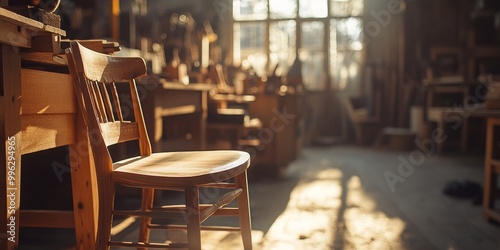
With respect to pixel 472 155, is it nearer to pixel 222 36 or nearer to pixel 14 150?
pixel 222 36

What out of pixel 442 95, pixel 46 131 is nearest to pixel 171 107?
pixel 46 131

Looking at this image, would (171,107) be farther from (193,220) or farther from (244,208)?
(193,220)

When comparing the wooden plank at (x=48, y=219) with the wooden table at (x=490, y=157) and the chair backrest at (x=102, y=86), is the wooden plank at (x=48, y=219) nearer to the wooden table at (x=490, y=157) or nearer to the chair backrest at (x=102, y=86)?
the chair backrest at (x=102, y=86)

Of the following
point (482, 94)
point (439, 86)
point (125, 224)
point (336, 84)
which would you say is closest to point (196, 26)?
point (336, 84)

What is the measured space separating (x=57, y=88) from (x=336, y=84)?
24.1 feet

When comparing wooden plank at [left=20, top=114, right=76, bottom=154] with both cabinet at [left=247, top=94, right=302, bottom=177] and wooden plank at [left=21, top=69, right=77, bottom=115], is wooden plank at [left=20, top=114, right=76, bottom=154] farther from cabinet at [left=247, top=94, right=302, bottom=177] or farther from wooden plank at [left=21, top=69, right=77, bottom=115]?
cabinet at [left=247, top=94, right=302, bottom=177]

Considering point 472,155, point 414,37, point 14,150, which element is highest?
point 414,37

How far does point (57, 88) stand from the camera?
1.56 meters

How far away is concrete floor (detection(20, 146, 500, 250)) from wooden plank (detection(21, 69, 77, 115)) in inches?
32.7

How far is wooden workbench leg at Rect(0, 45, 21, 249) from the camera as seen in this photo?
124 centimetres

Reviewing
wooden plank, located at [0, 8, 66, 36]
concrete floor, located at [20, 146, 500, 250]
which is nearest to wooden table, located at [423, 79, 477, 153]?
concrete floor, located at [20, 146, 500, 250]

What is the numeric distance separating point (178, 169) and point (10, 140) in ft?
1.56

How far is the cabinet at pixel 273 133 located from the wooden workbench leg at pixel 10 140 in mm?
2980

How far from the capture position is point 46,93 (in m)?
1.50
